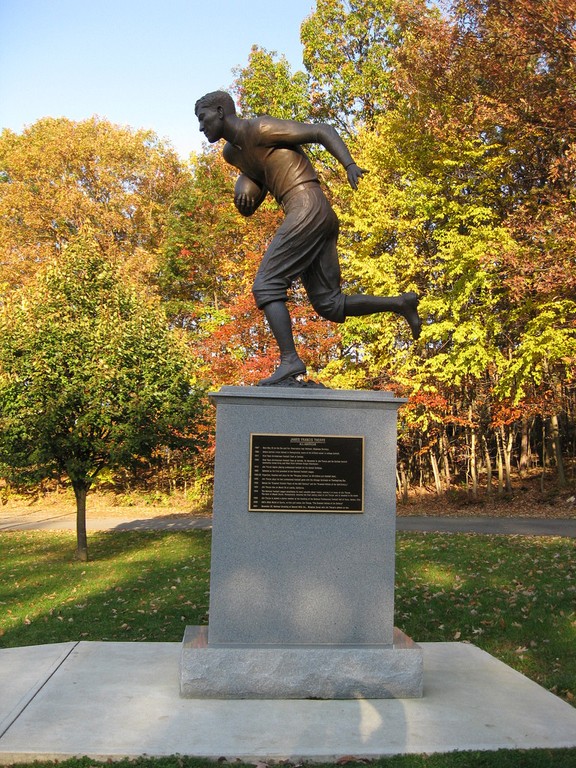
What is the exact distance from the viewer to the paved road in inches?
630

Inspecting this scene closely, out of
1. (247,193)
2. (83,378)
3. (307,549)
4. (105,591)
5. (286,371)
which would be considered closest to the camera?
(307,549)

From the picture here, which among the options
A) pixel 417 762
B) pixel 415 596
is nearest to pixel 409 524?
pixel 415 596

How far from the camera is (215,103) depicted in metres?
5.81

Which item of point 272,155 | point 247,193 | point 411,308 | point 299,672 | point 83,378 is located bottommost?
point 299,672

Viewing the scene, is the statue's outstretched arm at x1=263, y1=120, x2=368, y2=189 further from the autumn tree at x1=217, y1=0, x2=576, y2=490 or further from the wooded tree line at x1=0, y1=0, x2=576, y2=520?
the autumn tree at x1=217, y1=0, x2=576, y2=490

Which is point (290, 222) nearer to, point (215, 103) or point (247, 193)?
point (247, 193)

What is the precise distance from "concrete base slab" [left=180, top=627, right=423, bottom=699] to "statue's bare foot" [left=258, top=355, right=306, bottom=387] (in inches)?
77.5

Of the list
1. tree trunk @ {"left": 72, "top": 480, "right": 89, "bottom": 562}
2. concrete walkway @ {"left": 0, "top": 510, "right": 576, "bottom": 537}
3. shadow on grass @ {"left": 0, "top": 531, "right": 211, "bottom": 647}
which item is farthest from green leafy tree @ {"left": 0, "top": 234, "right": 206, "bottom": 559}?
concrete walkway @ {"left": 0, "top": 510, "right": 576, "bottom": 537}

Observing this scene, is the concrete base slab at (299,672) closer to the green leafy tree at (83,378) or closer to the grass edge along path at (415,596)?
the grass edge along path at (415,596)

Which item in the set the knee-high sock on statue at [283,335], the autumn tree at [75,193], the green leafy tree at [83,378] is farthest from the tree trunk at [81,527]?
the autumn tree at [75,193]

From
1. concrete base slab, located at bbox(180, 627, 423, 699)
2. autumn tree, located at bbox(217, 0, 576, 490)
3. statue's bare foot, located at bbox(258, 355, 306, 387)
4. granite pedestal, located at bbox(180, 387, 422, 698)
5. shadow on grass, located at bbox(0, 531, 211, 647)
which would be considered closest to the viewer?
concrete base slab, located at bbox(180, 627, 423, 699)

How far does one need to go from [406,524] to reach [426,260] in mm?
7621

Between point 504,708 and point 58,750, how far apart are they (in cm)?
287

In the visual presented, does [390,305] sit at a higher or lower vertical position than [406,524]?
higher
